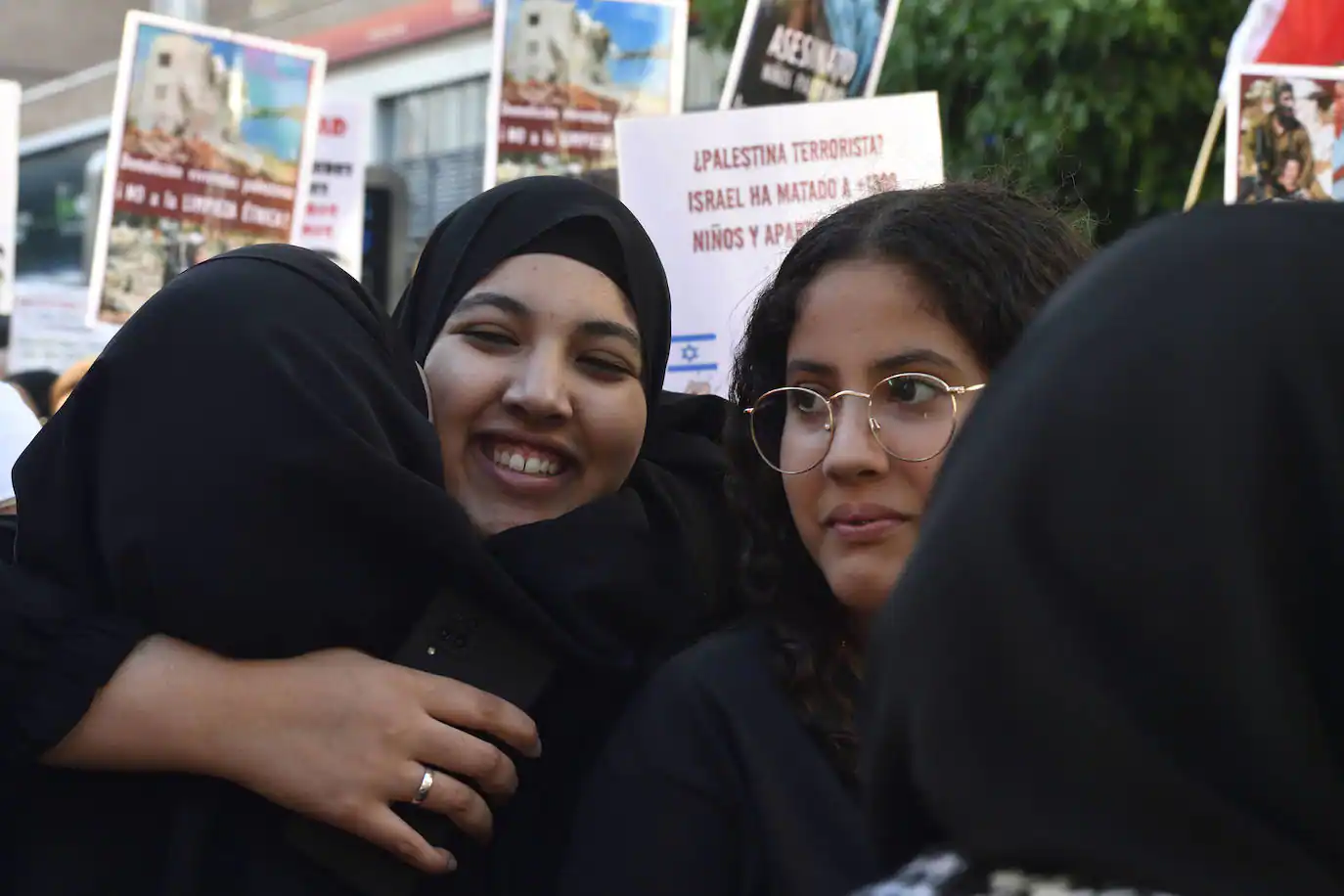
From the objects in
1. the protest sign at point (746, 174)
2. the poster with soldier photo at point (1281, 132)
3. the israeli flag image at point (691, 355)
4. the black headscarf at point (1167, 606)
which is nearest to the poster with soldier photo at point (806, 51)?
the protest sign at point (746, 174)

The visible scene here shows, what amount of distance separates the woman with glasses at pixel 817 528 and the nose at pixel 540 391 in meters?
0.22

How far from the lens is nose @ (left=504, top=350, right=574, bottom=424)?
6.29 feet

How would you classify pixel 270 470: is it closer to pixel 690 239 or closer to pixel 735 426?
pixel 735 426

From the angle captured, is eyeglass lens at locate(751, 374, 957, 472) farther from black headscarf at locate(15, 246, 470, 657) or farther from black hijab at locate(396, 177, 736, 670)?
black headscarf at locate(15, 246, 470, 657)

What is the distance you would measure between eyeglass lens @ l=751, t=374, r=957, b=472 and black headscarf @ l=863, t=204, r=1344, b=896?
80 cm

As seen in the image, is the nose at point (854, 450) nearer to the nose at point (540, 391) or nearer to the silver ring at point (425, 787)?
the nose at point (540, 391)

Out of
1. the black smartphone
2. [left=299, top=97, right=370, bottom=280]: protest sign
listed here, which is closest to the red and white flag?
[left=299, top=97, right=370, bottom=280]: protest sign

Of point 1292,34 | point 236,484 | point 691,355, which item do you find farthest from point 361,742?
point 1292,34

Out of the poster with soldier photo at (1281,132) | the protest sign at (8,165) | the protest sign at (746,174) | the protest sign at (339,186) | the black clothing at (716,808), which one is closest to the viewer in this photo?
the black clothing at (716,808)

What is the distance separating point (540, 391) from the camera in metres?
1.91

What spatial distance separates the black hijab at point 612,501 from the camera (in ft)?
5.77

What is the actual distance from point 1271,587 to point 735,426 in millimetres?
1154

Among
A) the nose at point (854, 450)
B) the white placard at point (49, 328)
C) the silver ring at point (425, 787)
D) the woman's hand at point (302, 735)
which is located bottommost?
Answer: the silver ring at point (425, 787)

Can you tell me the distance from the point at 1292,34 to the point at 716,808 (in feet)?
10.2
